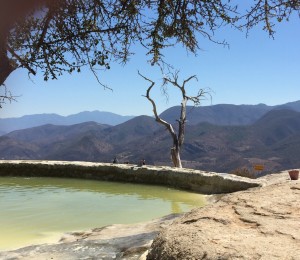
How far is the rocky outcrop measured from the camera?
1253 centimetres

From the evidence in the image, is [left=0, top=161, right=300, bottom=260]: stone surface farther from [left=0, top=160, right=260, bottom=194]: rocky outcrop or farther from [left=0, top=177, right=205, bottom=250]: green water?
[left=0, top=160, right=260, bottom=194]: rocky outcrop

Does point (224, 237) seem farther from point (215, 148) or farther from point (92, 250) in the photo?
point (215, 148)

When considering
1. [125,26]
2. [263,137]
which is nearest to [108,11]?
[125,26]

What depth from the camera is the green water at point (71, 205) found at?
26.8 ft

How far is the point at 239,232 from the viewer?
2.99 m

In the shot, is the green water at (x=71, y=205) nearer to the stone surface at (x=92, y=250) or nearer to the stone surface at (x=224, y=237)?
the stone surface at (x=92, y=250)

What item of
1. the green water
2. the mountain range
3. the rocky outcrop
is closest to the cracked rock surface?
the green water

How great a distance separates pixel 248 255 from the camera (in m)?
2.47

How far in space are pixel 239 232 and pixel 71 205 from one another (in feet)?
27.6

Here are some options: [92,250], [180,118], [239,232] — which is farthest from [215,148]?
[239,232]

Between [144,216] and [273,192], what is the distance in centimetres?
555

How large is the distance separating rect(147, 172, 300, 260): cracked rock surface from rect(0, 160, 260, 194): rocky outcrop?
26.5ft

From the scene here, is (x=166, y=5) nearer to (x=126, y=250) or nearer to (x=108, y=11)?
(x=108, y=11)

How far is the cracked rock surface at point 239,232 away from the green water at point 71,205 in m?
4.38
